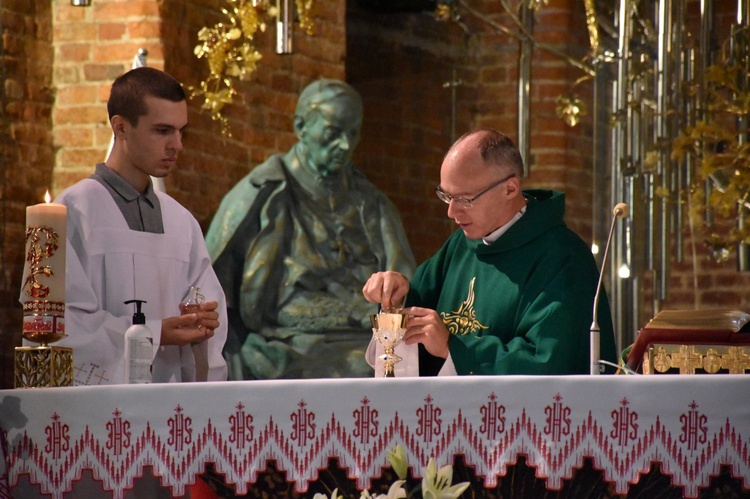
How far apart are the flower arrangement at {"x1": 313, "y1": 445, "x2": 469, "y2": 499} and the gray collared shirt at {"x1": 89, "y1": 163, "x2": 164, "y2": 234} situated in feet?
5.16

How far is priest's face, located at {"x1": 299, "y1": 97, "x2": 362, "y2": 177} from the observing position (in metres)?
6.82

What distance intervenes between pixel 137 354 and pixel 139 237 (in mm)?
737

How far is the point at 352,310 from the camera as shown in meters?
6.83

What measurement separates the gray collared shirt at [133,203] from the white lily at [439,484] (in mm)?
1686

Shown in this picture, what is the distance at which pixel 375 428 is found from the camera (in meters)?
3.09

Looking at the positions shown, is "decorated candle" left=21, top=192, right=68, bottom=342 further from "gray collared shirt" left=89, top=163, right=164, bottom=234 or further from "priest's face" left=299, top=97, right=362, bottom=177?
"priest's face" left=299, top=97, right=362, bottom=177

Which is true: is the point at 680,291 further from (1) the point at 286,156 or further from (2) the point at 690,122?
(1) the point at 286,156

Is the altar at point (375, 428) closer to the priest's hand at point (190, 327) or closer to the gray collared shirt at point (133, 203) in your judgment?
the priest's hand at point (190, 327)

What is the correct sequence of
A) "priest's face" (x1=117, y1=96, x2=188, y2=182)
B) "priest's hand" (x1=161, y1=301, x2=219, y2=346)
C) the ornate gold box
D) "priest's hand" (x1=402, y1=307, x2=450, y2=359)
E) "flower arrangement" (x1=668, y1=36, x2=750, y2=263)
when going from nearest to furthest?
1. the ornate gold box
2. "priest's hand" (x1=402, y1=307, x2=450, y2=359)
3. "priest's hand" (x1=161, y1=301, x2=219, y2=346)
4. "priest's face" (x1=117, y1=96, x2=188, y2=182)
5. "flower arrangement" (x1=668, y1=36, x2=750, y2=263)

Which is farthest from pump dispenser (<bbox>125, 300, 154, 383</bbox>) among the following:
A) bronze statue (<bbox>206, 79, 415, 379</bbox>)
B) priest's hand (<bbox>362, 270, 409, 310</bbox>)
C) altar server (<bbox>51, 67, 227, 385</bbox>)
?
bronze statue (<bbox>206, 79, 415, 379</bbox>)

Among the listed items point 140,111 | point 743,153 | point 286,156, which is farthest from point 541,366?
point 286,156

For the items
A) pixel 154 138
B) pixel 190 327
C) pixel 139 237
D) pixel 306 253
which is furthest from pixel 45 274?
pixel 306 253

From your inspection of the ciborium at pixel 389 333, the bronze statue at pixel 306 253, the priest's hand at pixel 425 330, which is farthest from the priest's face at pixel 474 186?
the bronze statue at pixel 306 253

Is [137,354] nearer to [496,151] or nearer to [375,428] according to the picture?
[375,428]
